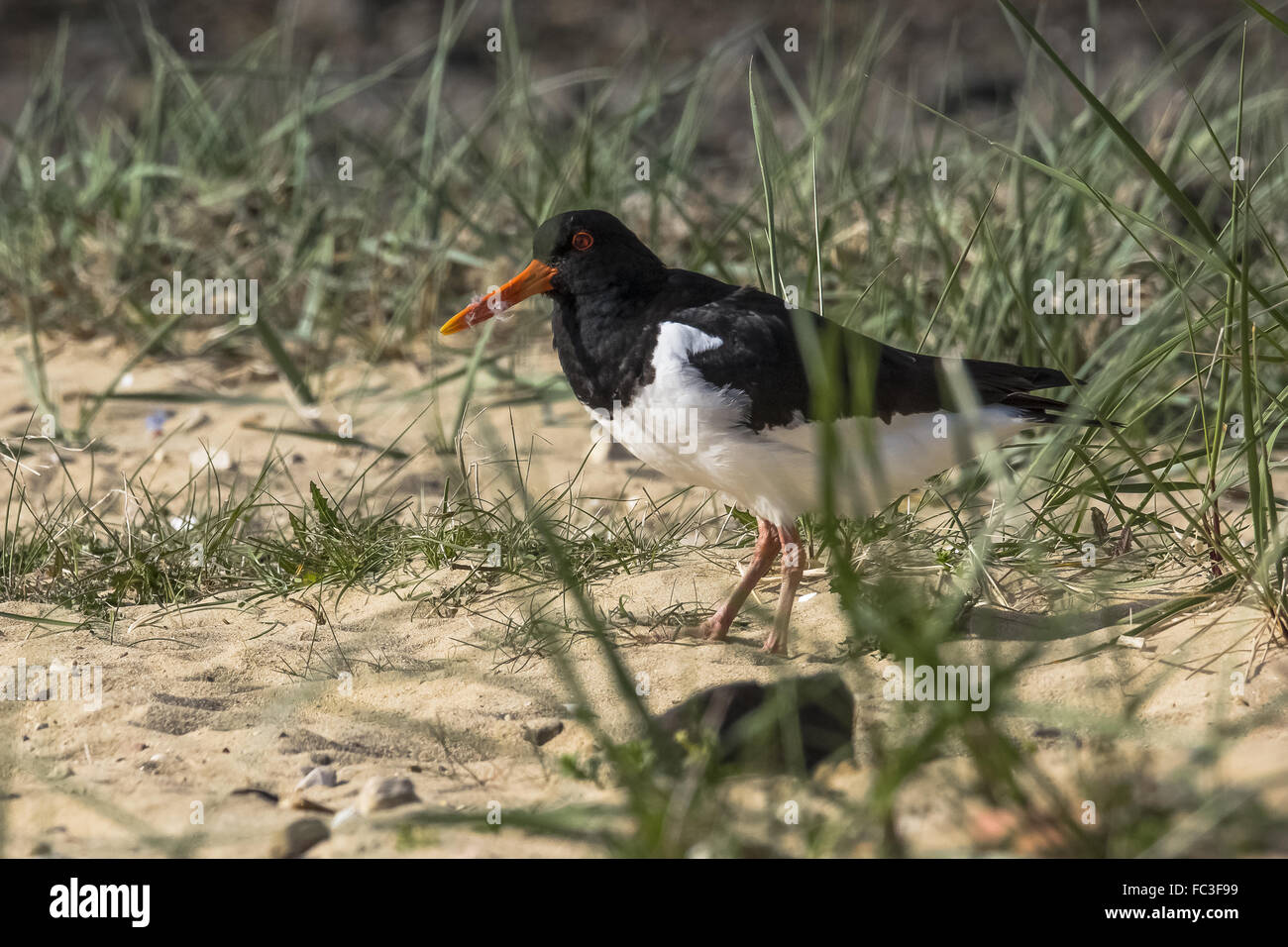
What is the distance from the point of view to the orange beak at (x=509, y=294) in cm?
312

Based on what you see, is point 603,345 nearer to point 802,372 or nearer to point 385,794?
point 802,372

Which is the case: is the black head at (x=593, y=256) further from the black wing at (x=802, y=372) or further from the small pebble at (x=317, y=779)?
the small pebble at (x=317, y=779)

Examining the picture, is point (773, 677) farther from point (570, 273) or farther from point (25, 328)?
point (25, 328)

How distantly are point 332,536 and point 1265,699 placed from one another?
2179 mm

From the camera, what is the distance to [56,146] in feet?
24.1

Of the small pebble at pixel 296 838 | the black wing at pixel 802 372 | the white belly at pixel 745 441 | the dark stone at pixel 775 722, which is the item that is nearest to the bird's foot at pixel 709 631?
the white belly at pixel 745 441

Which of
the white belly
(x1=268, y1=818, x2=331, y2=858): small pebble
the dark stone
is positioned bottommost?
(x1=268, y1=818, x2=331, y2=858): small pebble

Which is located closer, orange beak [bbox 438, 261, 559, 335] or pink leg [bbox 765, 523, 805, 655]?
pink leg [bbox 765, 523, 805, 655]

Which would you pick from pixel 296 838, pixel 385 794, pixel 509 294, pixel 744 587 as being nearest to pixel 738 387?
pixel 744 587

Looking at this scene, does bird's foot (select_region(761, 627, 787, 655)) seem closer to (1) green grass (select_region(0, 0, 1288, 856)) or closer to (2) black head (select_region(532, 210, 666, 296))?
(1) green grass (select_region(0, 0, 1288, 856))

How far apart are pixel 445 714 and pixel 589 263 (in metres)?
1.16

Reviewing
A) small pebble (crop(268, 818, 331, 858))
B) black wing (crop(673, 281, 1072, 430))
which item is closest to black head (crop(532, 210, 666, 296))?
black wing (crop(673, 281, 1072, 430))

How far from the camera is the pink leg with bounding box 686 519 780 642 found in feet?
9.65

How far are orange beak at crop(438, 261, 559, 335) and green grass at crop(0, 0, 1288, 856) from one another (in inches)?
11.5
